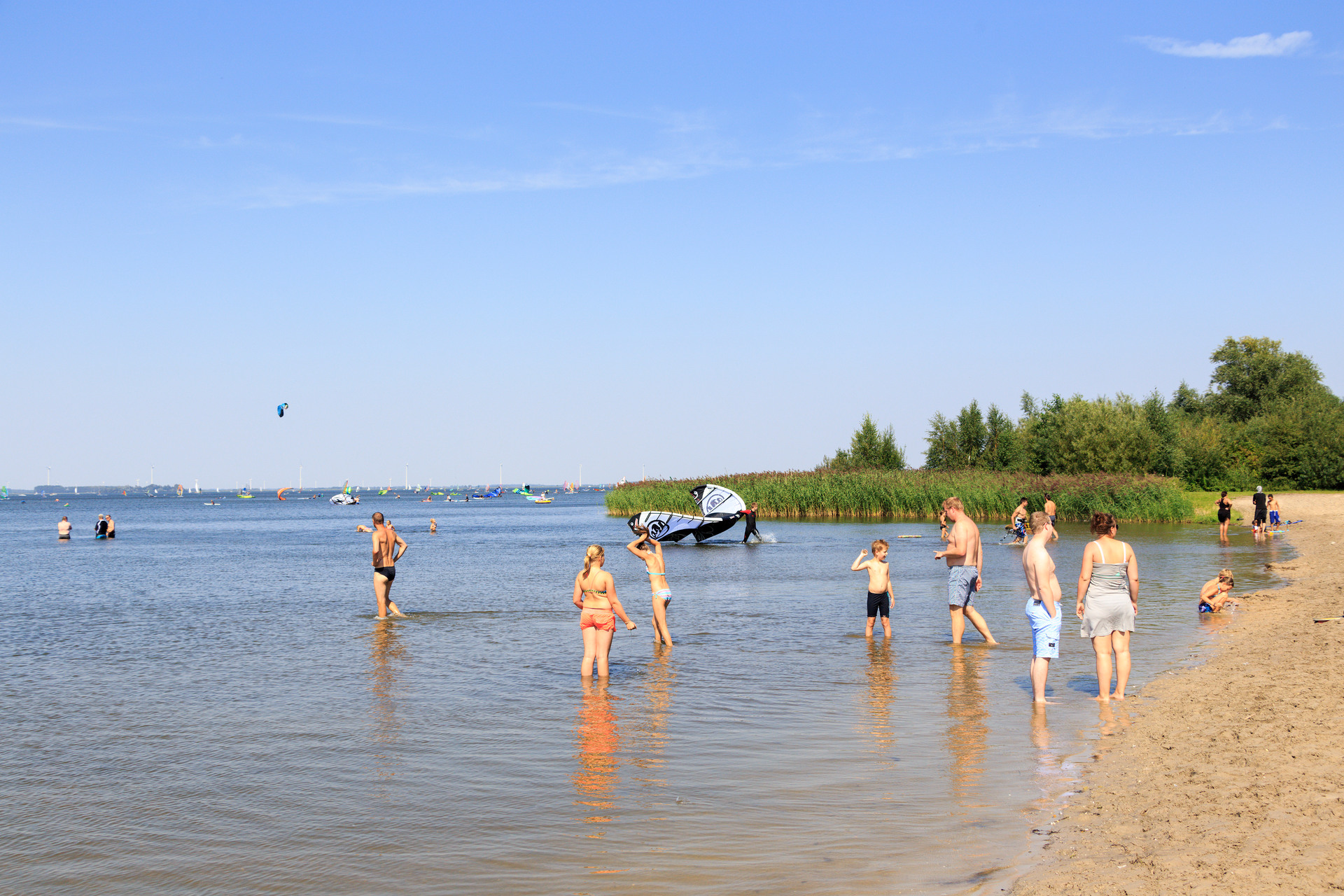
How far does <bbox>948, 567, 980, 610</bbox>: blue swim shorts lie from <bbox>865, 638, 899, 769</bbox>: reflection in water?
1135 millimetres

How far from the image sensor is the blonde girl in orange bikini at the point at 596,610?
11.1 m

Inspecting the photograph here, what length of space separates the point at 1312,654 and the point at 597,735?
8385 millimetres

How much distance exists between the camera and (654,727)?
9.46 m

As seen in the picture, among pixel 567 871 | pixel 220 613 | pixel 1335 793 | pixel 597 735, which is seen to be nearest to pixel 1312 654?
pixel 1335 793

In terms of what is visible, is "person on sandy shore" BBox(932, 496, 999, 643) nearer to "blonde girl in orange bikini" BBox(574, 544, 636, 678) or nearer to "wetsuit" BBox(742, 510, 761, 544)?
"blonde girl in orange bikini" BBox(574, 544, 636, 678)

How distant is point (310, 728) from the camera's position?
32.2 feet

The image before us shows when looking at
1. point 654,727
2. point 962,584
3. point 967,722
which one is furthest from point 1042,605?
point 654,727

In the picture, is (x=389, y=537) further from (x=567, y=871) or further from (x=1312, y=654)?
(x=1312, y=654)

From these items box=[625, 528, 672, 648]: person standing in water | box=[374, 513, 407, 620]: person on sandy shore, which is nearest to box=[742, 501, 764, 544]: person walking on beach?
box=[374, 513, 407, 620]: person on sandy shore

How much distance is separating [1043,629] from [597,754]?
439cm

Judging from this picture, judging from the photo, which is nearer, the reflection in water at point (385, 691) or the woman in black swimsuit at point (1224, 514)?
the reflection in water at point (385, 691)

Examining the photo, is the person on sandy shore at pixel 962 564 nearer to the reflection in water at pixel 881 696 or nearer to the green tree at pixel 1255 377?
the reflection in water at pixel 881 696

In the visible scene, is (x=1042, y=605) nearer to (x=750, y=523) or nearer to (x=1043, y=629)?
(x=1043, y=629)

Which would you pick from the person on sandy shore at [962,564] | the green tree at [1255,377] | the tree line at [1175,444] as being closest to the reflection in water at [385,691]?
the person on sandy shore at [962,564]
